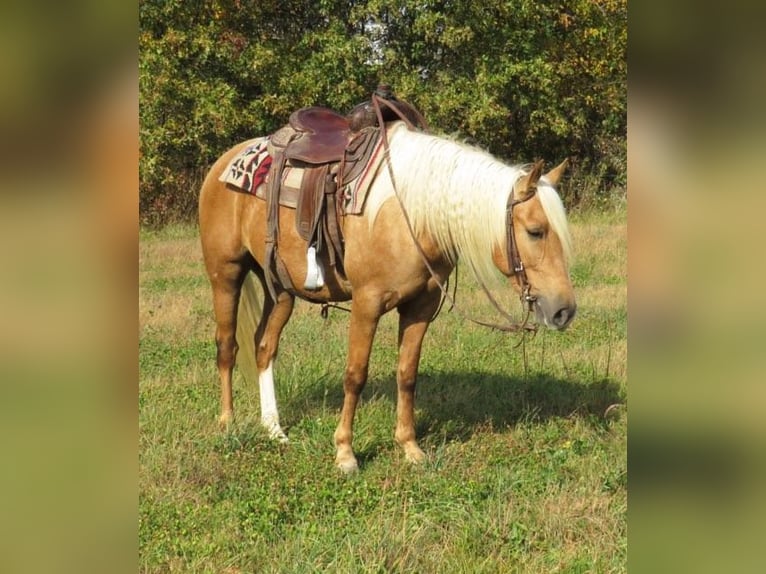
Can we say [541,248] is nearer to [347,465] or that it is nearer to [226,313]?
[347,465]

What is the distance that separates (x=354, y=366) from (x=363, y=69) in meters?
12.1

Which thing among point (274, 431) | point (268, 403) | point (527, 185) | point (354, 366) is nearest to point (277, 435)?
point (274, 431)

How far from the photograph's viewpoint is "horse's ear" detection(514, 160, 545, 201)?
3.57 metres

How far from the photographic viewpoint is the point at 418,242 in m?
3.89

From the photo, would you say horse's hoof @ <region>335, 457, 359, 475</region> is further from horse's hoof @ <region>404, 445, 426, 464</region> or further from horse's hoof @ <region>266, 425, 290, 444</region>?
horse's hoof @ <region>266, 425, 290, 444</region>

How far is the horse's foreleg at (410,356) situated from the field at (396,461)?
0.11 metres

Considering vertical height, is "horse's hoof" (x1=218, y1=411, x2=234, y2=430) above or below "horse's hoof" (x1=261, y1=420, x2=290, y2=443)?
below

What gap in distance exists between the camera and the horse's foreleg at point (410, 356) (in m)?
4.31

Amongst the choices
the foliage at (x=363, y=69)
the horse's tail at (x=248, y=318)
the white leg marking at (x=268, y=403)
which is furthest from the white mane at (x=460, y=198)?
the foliage at (x=363, y=69)

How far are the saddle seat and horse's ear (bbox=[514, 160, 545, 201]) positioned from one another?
1148mm

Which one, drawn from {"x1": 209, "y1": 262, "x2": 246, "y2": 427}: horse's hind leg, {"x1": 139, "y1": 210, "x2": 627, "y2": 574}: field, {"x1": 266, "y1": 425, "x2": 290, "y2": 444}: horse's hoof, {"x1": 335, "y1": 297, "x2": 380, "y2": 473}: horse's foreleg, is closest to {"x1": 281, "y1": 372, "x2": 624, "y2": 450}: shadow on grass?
{"x1": 139, "y1": 210, "x2": 627, "y2": 574}: field
